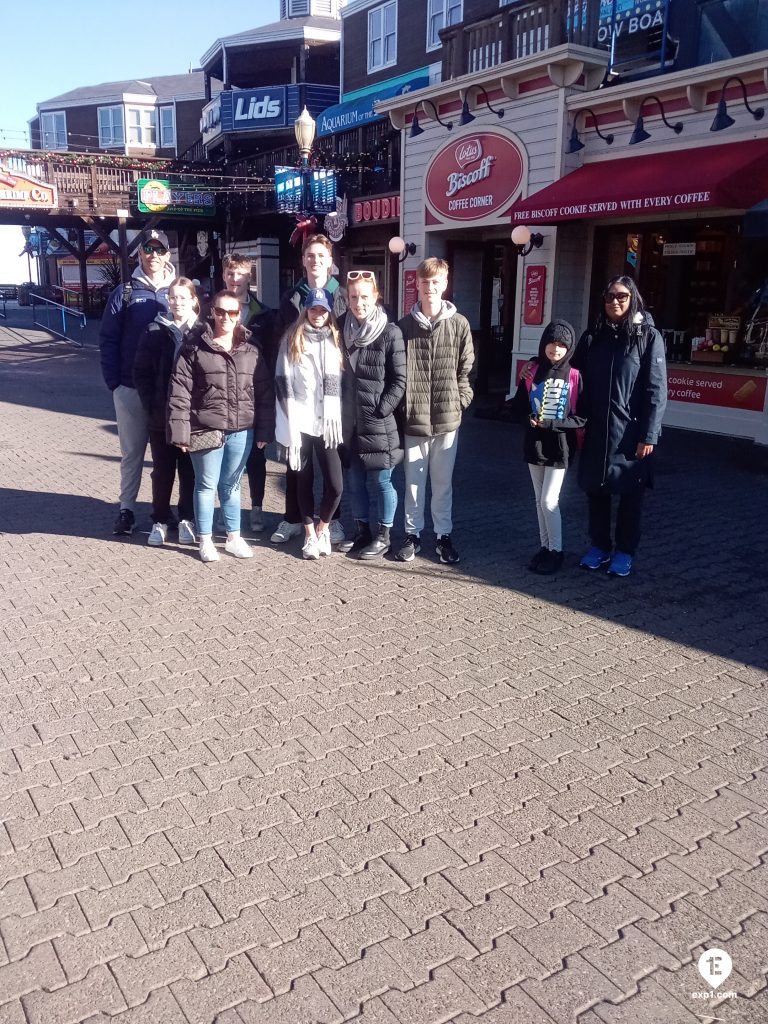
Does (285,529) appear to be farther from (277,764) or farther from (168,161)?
(168,161)

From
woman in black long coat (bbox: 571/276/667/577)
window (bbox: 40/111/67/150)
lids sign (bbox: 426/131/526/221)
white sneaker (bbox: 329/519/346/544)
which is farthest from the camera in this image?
window (bbox: 40/111/67/150)

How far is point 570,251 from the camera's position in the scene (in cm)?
1224

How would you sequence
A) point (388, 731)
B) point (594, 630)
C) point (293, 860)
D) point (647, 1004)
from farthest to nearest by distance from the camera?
point (594, 630) < point (388, 731) < point (293, 860) < point (647, 1004)

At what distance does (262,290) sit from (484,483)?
18.9 metres

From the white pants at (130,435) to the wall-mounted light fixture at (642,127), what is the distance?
25.7ft

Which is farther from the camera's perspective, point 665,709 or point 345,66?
point 345,66

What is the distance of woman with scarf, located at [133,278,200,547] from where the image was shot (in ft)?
19.2

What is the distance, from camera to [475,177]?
13203mm

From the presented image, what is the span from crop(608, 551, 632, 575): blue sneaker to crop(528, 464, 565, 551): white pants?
0.36m

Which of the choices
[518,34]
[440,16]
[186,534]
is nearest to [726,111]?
[518,34]

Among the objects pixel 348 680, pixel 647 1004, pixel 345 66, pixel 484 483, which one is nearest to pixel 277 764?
pixel 348 680

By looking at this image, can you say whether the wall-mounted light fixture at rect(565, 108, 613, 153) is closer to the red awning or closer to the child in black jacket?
the red awning

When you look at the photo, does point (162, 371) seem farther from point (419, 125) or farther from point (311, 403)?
point (419, 125)

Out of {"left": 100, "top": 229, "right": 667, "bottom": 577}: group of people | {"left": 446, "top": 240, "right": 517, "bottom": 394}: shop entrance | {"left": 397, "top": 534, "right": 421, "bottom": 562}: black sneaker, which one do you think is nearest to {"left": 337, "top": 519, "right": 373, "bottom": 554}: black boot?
{"left": 100, "top": 229, "right": 667, "bottom": 577}: group of people
